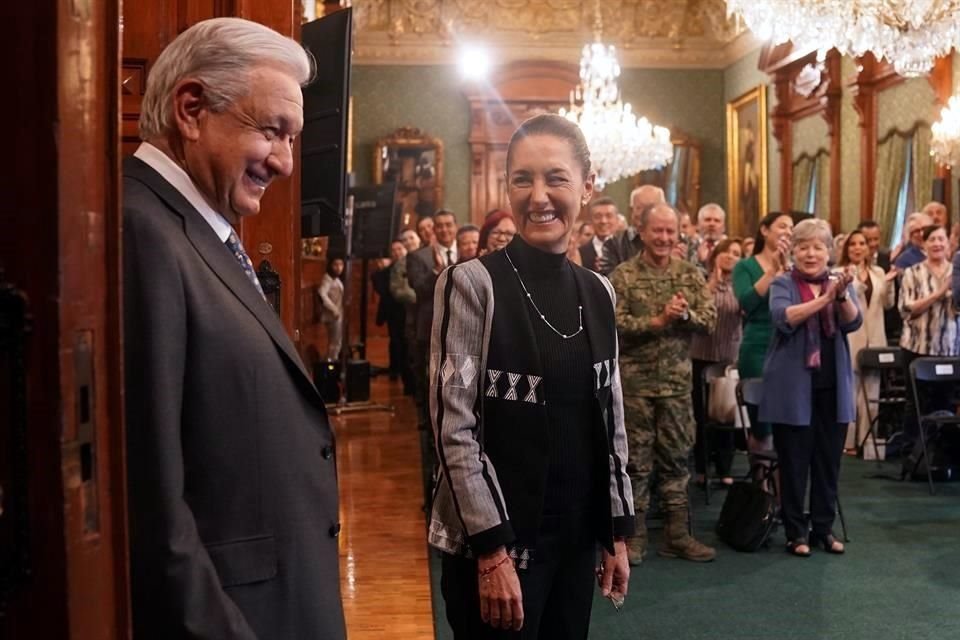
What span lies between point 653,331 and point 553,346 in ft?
9.20

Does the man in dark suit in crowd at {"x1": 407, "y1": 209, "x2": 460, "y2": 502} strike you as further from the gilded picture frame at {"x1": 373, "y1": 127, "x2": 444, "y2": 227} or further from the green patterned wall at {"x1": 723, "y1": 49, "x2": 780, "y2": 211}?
the gilded picture frame at {"x1": 373, "y1": 127, "x2": 444, "y2": 227}

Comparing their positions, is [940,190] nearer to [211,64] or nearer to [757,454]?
[757,454]

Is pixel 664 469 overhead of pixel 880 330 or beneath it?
beneath

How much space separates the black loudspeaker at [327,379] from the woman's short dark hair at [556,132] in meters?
5.98

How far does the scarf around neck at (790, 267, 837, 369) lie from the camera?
4957 millimetres

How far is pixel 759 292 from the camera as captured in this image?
225 inches

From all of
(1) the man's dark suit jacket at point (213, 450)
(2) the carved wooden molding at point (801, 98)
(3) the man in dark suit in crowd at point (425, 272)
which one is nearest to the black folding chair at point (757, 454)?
(3) the man in dark suit in crowd at point (425, 272)

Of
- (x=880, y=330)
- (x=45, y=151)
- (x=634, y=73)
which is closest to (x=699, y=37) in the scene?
(x=634, y=73)

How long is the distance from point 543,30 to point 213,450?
17207 mm

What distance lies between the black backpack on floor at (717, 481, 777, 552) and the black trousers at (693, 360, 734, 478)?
0.71 m

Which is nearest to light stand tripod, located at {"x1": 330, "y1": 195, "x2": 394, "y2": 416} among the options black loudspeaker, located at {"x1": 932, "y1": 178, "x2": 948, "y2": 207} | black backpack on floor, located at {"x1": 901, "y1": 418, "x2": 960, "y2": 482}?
black backpack on floor, located at {"x1": 901, "y1": 418, "x2": 960, "y2": 482}

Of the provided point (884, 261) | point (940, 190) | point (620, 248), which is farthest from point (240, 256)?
point (940, 190)

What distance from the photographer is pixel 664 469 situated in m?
4.93

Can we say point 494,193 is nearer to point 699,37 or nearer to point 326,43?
point 699,37
